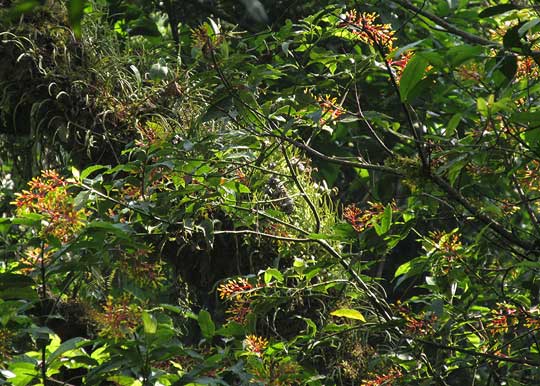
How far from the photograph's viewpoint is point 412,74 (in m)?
1.02

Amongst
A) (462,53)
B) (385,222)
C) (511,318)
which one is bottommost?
(511,318)

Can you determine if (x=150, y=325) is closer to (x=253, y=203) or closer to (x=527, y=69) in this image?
(x=253, y=203)

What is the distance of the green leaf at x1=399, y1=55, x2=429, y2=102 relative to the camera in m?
1.01

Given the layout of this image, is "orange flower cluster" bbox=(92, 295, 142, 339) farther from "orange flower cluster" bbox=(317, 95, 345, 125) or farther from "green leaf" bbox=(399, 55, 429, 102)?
"green leaf" bbox=(399, 55, 429, 102)

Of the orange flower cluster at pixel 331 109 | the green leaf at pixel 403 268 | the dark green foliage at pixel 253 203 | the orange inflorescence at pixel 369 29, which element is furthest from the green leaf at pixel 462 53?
the green leaf at pixel 403 268

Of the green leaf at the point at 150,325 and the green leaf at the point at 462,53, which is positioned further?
the green leaf at the point at 150,325

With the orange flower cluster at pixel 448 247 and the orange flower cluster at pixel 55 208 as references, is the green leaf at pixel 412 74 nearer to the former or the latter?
the orange flower cluster at pixel 448 247

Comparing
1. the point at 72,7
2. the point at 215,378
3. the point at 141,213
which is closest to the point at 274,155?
the point at 141,213

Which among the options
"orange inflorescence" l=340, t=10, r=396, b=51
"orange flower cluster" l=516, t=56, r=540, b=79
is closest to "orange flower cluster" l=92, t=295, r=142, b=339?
"orange inflorescence" l=340, t=10, r=396, b=51

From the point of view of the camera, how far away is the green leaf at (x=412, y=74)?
1010mm

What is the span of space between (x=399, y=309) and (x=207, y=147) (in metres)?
0.42

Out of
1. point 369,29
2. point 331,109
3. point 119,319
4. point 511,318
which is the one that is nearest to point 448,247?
point 511,318

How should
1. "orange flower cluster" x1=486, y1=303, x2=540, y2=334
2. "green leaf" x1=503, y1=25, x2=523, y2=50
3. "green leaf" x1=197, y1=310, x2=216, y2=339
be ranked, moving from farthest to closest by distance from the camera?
1. "green leaf" x1=197, y1=310, x2=216, y2=339
2. "orange flower cluster" x1=486, y1=303, x2=540, y2=334
3. "green leaf" x1=503, y1=25, x2=523, y2=50

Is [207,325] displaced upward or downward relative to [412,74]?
downward
